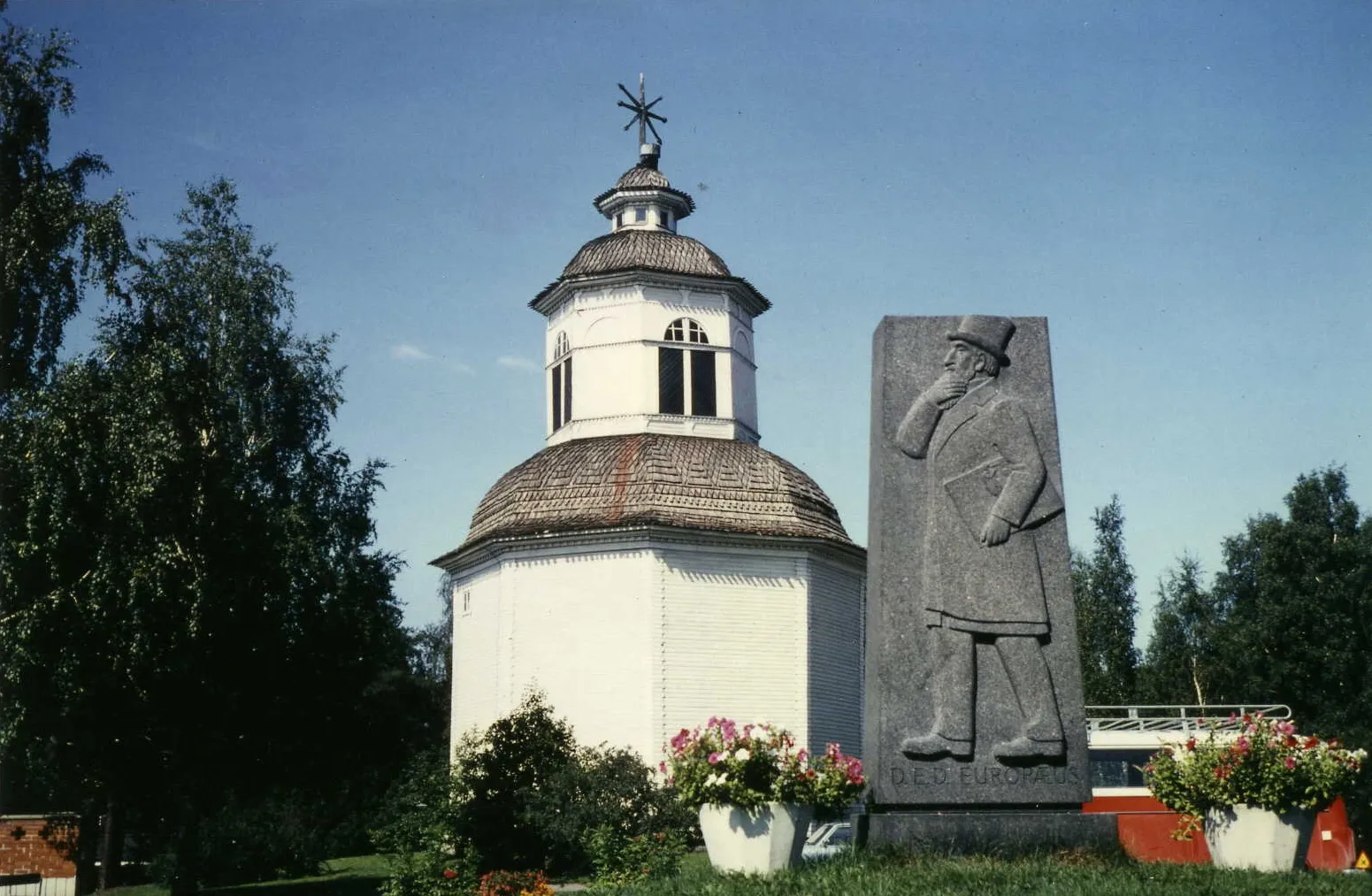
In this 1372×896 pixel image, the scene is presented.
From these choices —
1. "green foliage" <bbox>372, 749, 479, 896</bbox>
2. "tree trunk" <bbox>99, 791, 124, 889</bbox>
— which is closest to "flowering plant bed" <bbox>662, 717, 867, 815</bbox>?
"green foliage" <bbox>372, 749, 479, 896</bbox>

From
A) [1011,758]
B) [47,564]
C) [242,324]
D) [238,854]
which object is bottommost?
[238,854]

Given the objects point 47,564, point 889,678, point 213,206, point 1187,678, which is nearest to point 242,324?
point 213,206

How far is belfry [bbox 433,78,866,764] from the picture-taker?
29.4 meters

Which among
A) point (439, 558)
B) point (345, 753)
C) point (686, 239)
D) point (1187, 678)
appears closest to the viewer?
point (345, 753)

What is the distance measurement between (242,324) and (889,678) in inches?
743

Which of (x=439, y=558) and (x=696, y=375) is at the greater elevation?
(x=696, y=375)

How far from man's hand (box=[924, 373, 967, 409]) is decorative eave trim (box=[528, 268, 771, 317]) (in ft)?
74.3

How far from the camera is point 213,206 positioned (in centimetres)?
2783

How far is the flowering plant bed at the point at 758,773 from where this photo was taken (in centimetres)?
1110

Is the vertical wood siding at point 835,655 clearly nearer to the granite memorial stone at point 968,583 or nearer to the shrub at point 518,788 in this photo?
the shrub at point 518,788

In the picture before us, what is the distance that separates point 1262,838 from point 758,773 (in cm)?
430

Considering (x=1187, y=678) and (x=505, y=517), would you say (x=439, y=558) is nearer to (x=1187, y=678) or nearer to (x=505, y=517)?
(x=505, y=517)

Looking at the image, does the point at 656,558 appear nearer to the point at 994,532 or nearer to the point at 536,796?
the point at 536,796

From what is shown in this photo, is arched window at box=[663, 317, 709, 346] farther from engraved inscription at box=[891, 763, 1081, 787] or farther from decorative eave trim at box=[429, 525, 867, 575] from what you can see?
engraved inscription at box=[891, 763, 1081, 787]
